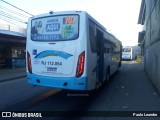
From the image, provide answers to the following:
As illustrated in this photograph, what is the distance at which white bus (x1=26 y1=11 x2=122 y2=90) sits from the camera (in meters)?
8.70

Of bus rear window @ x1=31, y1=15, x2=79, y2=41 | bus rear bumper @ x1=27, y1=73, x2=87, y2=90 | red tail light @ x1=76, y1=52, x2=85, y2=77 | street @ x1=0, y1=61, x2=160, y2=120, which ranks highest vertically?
bus rear window @ x1=31, y1=15, x2=79, y2=41

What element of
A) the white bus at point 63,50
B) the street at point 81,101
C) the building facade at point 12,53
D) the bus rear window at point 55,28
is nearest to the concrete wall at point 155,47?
the street at point 81,101

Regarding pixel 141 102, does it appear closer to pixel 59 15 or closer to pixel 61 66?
pixel 61 66

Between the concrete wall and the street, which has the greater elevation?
the concrete wall

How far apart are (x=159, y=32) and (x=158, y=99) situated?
125 inches

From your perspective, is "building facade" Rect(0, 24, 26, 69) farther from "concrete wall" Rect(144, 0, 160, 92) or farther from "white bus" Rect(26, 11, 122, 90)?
"white bus" Rect(26, 11, 122, 90)

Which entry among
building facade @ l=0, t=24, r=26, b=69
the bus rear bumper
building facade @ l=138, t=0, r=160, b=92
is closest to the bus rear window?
the bus rear bumper

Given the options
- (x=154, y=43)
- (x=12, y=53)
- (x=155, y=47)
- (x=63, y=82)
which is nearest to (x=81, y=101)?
(x=63, y=82)

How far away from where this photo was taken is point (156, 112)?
27.3 ft

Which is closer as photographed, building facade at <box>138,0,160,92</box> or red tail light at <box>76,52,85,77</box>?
red tail light at <box>76,52,85,77</box>

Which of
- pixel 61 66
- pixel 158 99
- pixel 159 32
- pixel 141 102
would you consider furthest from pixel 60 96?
pixel 159 32

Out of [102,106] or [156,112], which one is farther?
[102,106]

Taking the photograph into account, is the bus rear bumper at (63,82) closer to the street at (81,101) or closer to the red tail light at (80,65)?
the red tail light at (80,65)

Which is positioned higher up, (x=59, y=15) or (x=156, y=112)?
(x=59, y=15)
